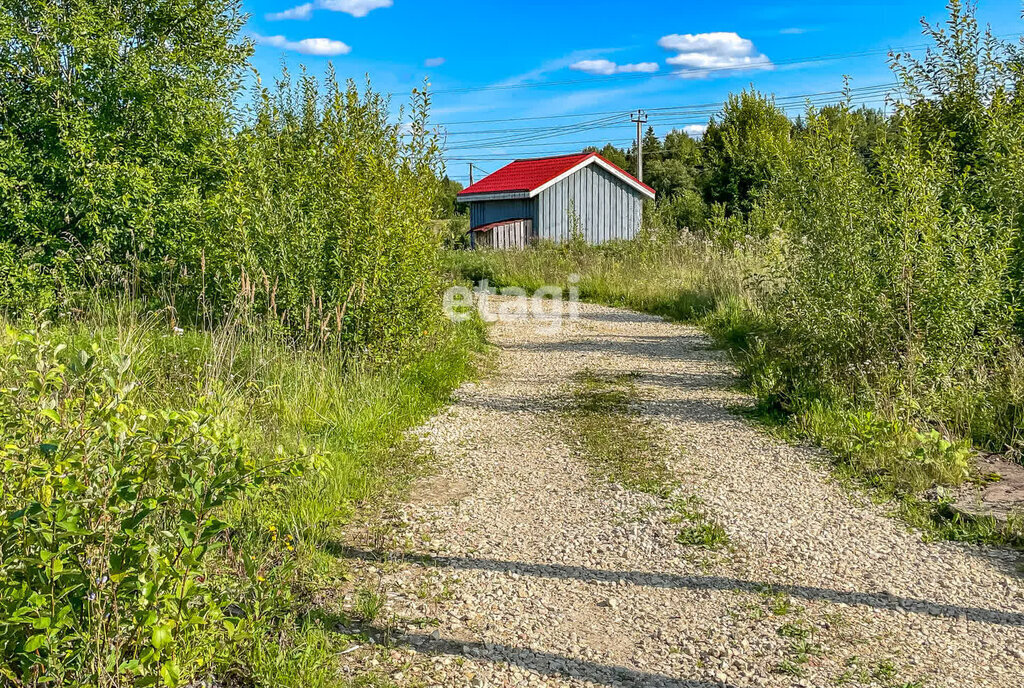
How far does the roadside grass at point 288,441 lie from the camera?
3365mm

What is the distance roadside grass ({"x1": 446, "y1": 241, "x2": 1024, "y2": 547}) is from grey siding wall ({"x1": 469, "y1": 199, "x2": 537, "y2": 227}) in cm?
594

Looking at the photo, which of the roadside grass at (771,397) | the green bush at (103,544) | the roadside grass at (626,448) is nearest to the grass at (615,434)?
the roadside grass at (626,448)

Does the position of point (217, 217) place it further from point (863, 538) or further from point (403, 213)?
point (863, 538)

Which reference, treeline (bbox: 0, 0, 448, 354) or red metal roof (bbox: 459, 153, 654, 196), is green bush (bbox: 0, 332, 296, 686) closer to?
treeline (bbox: 0, 0, 448, 354)

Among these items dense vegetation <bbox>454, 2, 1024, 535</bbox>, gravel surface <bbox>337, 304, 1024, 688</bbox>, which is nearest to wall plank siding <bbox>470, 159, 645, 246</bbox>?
dense vegetation <bbox>454, 2, 1024, 535</bbox>

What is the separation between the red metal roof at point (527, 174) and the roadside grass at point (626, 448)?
17.8 meters

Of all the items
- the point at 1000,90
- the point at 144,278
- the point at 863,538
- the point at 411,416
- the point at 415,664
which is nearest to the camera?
the point at 415,664

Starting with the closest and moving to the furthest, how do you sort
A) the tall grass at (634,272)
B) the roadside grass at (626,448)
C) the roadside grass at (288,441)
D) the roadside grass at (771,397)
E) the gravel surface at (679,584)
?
the roadside grass at (288,441) < the gravel surface at (679,584) < the roadside grass at (626,448) < the roadside grass at (771,397) < the tall grass at (634,272)

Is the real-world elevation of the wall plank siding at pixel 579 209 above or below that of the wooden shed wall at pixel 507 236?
above

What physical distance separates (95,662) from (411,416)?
4.73 meters

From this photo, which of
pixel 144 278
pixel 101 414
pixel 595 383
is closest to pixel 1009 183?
pixel 595 383

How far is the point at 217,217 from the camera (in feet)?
29.9

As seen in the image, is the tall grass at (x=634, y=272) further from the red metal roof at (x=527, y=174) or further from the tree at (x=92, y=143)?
the tree at (x=92, y=143)

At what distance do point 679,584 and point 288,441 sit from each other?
304cm
